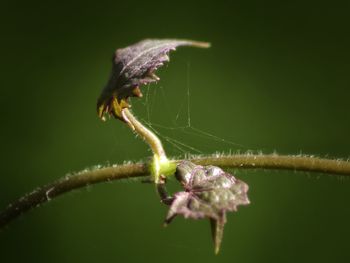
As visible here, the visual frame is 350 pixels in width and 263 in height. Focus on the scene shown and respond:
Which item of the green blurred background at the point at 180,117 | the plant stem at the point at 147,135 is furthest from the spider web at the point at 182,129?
the plant stem at the point at 147,135

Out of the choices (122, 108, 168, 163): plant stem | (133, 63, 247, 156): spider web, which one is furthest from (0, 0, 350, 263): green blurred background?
(122, 108, 168, 163): plant stem

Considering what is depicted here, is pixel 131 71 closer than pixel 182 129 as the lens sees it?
Yes

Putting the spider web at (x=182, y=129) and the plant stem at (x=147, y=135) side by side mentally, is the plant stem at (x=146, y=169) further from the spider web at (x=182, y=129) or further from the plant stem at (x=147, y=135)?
the spider web at (x=182, y=129)

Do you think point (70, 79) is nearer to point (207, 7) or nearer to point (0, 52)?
point (0, 52)

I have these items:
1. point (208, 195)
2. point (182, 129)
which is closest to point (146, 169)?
point (208, 195)

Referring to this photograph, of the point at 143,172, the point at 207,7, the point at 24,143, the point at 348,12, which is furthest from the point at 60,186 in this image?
the point at 348,12

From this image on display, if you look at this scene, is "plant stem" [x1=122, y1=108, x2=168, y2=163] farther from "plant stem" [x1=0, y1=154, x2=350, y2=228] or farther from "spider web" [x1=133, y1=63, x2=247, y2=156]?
"spider web" [x1=133, y1=63, x2=247, y2=156]

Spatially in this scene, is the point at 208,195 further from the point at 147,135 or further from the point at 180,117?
the point at 180,117
